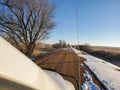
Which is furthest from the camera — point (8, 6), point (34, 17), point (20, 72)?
point (34, 17)

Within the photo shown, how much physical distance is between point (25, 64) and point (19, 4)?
793 inches

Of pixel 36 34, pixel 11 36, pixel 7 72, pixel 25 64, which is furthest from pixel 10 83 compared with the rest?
pixel 36 34

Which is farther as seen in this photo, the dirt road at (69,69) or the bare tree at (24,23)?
the bare tree at (24,23)

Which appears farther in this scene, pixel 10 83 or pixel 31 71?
pixel 31 71

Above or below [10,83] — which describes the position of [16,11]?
above

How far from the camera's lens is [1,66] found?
795mm

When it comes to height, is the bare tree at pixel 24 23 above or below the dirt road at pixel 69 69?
above

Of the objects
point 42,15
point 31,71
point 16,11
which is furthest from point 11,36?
point 31,71

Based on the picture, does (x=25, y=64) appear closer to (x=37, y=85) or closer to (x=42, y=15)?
(x=37, y=85)

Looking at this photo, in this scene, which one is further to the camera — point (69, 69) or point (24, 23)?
point (24, 23)

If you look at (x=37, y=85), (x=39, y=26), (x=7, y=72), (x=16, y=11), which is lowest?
(x=37, y=85)

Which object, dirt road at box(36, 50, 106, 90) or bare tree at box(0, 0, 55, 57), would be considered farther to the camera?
bare tree at box(0, 0, 55, 57)

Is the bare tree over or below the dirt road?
over

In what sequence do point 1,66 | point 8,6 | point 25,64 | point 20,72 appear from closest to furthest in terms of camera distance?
point 1,66 → point 20,72 → point 25,64 → point 8,6
